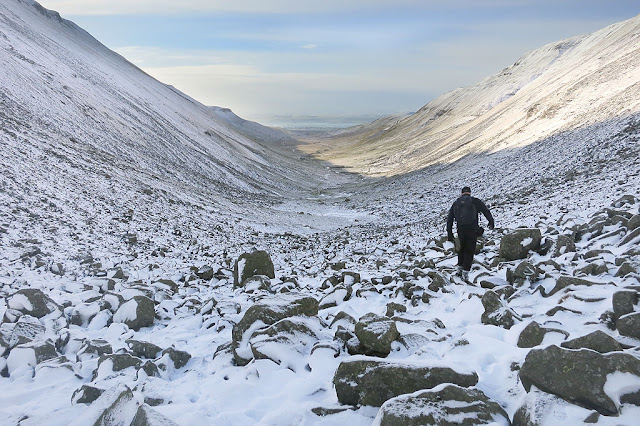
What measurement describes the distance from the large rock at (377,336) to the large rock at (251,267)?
20.1 feet

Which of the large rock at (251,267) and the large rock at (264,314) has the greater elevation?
the large rock at (264,314)

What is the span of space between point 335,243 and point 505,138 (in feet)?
95.9

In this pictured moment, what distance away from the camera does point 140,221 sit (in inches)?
715

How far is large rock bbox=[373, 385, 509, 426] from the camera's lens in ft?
13.5

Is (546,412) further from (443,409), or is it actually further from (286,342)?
(286,342)

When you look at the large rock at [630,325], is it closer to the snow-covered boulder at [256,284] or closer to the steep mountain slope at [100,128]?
the snow-covered boulder at [256,284]

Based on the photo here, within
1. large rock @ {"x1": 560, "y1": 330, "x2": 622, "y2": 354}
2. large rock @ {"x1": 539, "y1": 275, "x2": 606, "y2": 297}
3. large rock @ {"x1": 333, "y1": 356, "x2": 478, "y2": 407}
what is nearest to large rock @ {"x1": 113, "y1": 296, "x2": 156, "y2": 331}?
large rock @ {"x1": 333, "y1": 356, "x2": 478, "y2": 407}

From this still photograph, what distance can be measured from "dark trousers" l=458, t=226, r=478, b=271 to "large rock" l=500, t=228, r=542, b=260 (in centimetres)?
94

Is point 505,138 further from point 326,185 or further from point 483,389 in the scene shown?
point 483,389

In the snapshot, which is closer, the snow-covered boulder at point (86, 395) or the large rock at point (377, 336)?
the snow-covered boulder at point (86, 395)

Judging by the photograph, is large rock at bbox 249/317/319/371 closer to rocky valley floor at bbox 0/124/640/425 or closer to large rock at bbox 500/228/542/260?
rocky valley floor at bbox 0/124/640/425

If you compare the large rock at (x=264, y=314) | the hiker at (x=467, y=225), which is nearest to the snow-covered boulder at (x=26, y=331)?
the large rock at (x=264, y=314)

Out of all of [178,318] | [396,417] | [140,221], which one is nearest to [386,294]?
[178,318]

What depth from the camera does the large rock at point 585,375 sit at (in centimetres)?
401
